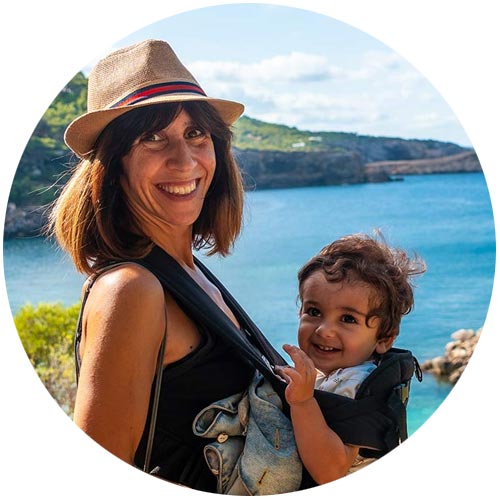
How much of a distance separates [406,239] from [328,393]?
55.6 inches

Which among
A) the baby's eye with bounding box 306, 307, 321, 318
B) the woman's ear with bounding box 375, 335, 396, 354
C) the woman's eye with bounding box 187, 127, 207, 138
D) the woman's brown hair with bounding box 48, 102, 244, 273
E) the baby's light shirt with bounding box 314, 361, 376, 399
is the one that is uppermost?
the woman's eye with bounding box 187, 127, 207, 138

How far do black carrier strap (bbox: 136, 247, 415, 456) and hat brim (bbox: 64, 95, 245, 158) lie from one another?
41 cm

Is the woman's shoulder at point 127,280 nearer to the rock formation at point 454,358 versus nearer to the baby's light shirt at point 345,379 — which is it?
the baby's light shirt at point 345,379

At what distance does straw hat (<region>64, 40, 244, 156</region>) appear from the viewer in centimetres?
261

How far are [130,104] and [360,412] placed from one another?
1.17m

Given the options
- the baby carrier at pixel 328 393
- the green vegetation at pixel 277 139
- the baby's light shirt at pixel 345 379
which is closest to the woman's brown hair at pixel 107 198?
the baby carrier at pixel 328 393

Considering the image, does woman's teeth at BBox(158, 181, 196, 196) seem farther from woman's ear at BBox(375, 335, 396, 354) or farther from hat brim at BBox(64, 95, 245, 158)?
woman's ear at BBox(375, 335, 396, 354)

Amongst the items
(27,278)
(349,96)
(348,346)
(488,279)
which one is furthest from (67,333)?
(348,346)

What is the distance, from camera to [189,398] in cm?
252

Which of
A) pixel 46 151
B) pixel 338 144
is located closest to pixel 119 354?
pixel 46 151

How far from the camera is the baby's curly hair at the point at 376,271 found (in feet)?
9.57

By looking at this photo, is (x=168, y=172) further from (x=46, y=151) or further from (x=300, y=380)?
(x=46, y=151)

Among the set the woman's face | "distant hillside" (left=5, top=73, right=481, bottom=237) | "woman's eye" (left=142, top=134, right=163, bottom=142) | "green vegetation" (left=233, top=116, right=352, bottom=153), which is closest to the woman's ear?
the woman's face

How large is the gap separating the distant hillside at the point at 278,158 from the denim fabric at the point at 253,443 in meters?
1.43
